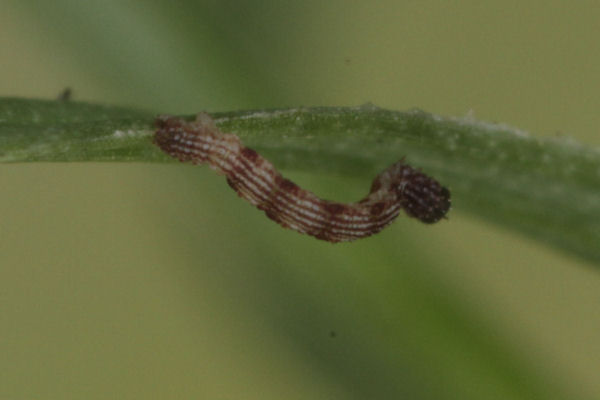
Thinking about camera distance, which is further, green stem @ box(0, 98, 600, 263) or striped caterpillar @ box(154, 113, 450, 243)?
striped caterpillar @ box(154, 113, 450, 243)

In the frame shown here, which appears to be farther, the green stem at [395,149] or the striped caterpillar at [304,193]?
the striped caterpillar at [304,193]

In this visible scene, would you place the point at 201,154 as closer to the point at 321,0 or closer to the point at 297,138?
the point at 297,138

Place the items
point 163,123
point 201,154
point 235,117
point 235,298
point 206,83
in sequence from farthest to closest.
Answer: point 235,298
point 206,83
point 201,154
point 163,123
point 235,117

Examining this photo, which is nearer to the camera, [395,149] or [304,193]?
[395,149]

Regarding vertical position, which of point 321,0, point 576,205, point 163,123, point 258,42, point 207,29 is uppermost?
point 321,0

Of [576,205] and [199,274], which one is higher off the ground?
[199,274]

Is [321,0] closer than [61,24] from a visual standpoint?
No

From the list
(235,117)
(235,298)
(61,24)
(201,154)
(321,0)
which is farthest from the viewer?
(321,0)

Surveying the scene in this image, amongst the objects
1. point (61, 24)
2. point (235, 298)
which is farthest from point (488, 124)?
point (235, 298)
